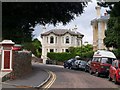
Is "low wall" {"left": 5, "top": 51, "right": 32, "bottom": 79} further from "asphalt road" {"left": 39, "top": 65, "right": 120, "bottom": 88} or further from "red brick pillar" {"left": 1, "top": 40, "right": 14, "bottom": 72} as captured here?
"asphalt road" {"left": 39, "top": 65, "right": 120, "bottom": 88}

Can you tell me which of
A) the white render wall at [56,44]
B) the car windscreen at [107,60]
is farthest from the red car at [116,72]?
the white render wall at [56,44]

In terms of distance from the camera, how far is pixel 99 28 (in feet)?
256

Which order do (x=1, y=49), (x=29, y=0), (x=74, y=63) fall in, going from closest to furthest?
(x=1, y=49)
(x=29, y=0)
(x=74, y=63)

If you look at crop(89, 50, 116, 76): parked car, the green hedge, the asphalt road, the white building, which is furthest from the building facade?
the asphalt road

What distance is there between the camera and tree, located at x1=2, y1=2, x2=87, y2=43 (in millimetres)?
33969

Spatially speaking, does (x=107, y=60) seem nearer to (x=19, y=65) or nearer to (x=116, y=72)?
(x=116, y=72)

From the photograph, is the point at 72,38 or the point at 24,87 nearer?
the point at 24,87

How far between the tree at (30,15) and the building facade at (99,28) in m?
36.2

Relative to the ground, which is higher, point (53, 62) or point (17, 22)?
point (17, 22)

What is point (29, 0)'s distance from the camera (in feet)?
107

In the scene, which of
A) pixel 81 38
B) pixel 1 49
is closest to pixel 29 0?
pixel 1 49

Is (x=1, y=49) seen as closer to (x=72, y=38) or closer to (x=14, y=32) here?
(x=14, y=32)

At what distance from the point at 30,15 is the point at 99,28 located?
43.3 m

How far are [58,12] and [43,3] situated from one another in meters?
3.21
